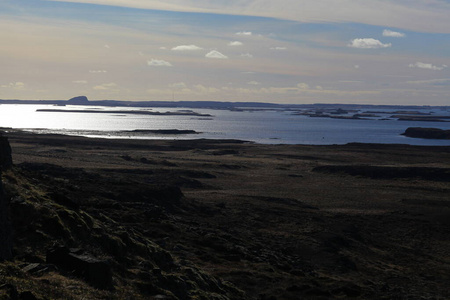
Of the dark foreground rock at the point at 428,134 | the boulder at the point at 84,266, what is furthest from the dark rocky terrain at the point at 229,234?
the dark foreground rock at the point at 428,134

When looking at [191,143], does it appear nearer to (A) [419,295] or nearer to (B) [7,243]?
(A) [419,295]

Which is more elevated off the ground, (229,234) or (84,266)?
(84,266)

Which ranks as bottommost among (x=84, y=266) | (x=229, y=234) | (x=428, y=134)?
(x=229, y=234)

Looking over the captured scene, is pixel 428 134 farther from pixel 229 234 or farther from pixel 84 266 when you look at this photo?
pixel 84 266

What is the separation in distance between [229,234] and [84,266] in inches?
751

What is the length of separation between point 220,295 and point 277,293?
13.1 ft

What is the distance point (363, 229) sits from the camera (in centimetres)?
4503

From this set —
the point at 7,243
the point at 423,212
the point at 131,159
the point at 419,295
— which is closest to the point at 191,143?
the point at 131,159

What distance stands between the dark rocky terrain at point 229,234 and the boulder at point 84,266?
1.6 inches

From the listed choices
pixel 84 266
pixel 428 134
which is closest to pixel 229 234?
pixel 84 266

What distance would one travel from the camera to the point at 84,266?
61.1 ft

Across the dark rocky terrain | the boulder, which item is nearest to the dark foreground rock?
the dark rocky terrain

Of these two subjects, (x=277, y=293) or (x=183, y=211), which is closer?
(x=277, y=293)

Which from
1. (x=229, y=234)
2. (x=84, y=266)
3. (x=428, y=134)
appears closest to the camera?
(x=84, y=266)
